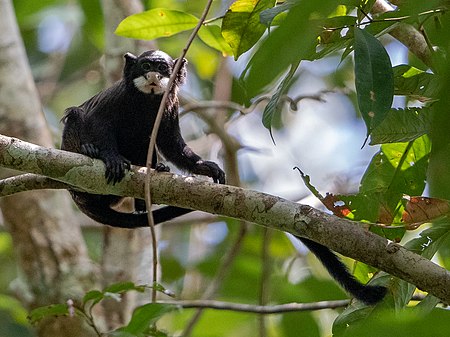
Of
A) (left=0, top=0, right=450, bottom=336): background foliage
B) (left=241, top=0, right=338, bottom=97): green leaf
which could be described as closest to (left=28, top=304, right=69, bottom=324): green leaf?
(left=0, top=0, right=450, bottom=336): background foliage

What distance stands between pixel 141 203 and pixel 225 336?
4.76 ft

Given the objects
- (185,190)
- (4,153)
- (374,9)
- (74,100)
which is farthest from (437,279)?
(74,100)

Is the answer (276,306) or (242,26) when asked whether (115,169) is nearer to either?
(242,26)

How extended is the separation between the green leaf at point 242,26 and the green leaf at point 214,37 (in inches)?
21.6

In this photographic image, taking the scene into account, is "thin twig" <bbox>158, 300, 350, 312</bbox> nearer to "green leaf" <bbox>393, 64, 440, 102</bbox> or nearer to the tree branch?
the tree branch

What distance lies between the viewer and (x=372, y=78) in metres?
1.64

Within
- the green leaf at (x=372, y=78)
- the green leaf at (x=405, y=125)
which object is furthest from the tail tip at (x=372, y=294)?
the green leaf at (x=372, y=78)

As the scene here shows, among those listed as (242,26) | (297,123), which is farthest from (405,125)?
(297,123)

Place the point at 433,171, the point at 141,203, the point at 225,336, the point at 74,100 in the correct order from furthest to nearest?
the point at 74,100 → the point at 225,336 → the point at 141,203 → the point at 433,171

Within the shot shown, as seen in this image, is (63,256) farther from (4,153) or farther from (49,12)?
(49,12)

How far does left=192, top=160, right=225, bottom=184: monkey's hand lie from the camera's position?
10.3ft

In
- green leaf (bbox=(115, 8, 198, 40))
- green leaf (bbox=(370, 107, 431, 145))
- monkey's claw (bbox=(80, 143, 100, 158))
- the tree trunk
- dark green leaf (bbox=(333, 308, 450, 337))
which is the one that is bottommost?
the tree trunk

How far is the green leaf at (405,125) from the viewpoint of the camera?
2.08 meters

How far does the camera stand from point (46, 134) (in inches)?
167
